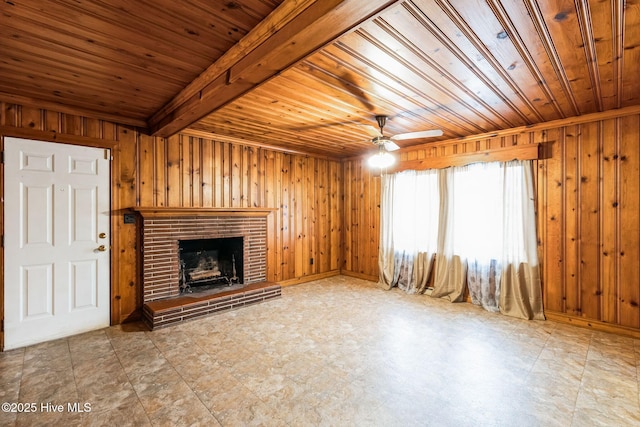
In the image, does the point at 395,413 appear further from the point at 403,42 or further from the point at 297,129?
the point at 297,129

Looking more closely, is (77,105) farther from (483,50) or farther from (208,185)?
→ (483,50)

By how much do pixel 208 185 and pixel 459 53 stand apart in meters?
3.65

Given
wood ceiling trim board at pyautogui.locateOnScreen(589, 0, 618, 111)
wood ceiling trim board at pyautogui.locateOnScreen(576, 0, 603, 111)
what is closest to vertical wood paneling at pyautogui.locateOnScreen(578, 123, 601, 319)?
wood ceiling trim board at pyautogui.locateOnScreen(589, 0, 618, 111)

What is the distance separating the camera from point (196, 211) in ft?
13.5

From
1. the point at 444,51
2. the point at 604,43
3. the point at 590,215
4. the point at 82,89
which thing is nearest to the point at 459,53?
the point at 444,51

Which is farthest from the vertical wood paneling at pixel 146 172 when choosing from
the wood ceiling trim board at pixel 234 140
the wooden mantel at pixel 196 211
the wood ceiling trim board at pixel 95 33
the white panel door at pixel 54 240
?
the wood ceiling trim board at pixel 95 33

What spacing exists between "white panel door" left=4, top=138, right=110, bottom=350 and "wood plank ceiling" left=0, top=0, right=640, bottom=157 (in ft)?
2.01

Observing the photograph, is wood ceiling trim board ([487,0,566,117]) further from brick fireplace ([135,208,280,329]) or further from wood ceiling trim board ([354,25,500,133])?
brick fireplace ([135,208,280,329])

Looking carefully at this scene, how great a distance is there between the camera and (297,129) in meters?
4.16

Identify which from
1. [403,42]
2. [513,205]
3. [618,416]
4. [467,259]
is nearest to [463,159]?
[513,205]

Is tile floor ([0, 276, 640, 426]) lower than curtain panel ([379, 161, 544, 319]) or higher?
lower

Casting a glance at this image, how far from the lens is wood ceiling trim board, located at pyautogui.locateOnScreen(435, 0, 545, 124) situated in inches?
67.2

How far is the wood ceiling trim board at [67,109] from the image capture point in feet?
9.68

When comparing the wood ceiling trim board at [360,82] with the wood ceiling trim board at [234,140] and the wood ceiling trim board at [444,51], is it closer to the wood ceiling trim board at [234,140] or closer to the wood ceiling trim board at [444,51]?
the wood ceiling trim board at [444,51]
